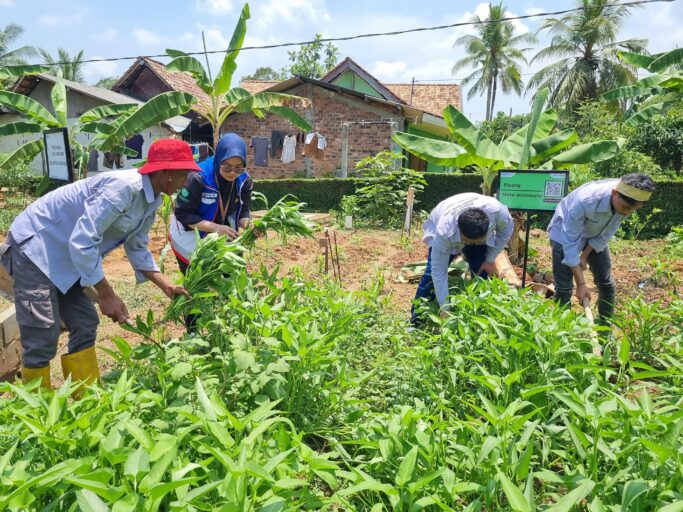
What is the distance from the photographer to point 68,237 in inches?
111

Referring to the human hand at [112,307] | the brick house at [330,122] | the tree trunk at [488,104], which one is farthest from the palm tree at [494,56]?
the human hand at [112,307]

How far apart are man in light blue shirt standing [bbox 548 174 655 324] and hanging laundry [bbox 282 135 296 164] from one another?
514 inches

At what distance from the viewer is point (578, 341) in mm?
2654

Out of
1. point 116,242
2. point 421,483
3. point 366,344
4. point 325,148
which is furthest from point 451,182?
point 421,483

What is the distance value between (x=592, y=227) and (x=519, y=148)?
10.3 ft

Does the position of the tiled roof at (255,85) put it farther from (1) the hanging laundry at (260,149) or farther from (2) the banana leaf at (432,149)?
(2) the banana leaf at (432,149)

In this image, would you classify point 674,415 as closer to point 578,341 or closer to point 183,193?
point 578,341

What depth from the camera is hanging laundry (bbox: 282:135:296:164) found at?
16531 mm

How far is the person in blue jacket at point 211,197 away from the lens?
11.4ft

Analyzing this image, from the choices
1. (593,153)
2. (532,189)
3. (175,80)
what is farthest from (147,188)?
(175,80)

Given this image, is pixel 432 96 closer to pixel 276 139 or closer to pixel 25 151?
pixel 276 139

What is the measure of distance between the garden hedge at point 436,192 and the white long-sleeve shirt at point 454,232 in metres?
8.04

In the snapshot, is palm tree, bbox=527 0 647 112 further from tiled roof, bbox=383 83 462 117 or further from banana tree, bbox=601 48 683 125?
banana tree, bbox=601 48 683 125

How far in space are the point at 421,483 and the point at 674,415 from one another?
3.08 feet
